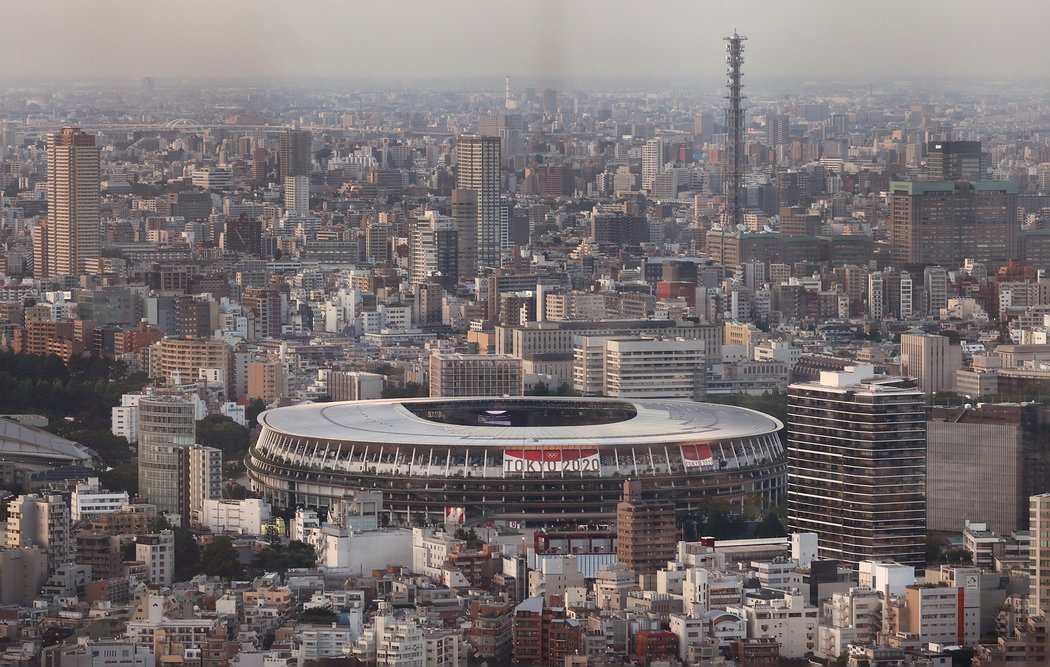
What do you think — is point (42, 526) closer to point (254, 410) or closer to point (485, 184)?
point (254, 410)

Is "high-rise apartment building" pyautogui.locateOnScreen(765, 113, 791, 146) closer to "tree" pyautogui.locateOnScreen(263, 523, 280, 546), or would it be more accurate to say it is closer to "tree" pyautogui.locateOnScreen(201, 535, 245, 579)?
"tree" pyautogui.locateOnScreen(263, 523, 280, 546)

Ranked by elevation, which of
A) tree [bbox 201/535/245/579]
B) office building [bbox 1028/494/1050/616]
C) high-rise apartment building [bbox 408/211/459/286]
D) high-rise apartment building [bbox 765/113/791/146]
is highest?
high-rise apartment building [bbox 765/113/791/146]

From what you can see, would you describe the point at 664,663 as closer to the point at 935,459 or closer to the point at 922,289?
the point at 935,459

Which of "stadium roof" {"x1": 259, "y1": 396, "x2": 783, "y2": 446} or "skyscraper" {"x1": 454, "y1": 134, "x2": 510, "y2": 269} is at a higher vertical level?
"skyscraper" {"x1": 454, "y1": 134, "x2": 510, "y2": 269}

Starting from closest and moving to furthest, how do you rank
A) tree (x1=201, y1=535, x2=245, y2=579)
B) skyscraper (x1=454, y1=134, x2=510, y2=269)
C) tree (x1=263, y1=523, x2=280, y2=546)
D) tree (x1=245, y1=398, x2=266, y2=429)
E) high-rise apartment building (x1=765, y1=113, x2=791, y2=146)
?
tree (x1=201, y1=535, x2=245, y2=579) → tree (x1=263, y1=523, x2=280, y2=546) → tree (x1=245, y1=398, x2=266, y2=429) → high-rise apartment building (x1=765, y1=113, x2=791, y2=146) → skyscraper (x1=454, y1=134, x2=510, y2=269)

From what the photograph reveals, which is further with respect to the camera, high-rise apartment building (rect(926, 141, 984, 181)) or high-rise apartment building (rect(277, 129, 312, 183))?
high-rise apartment building (rect(277, 129, 312, 183))

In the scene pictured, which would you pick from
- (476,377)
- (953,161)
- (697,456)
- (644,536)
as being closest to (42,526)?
(644,536)

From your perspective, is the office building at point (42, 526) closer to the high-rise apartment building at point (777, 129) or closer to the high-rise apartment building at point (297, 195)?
the high-rise apartment building at point (777, 129)

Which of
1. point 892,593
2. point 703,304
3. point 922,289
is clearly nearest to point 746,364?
point 703,304

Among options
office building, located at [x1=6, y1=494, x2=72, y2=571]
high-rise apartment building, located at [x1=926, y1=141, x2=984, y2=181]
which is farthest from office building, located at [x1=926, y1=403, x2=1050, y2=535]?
high-rise apartment building, located at [x1=926, y1=141, x2=984, y2=181]
